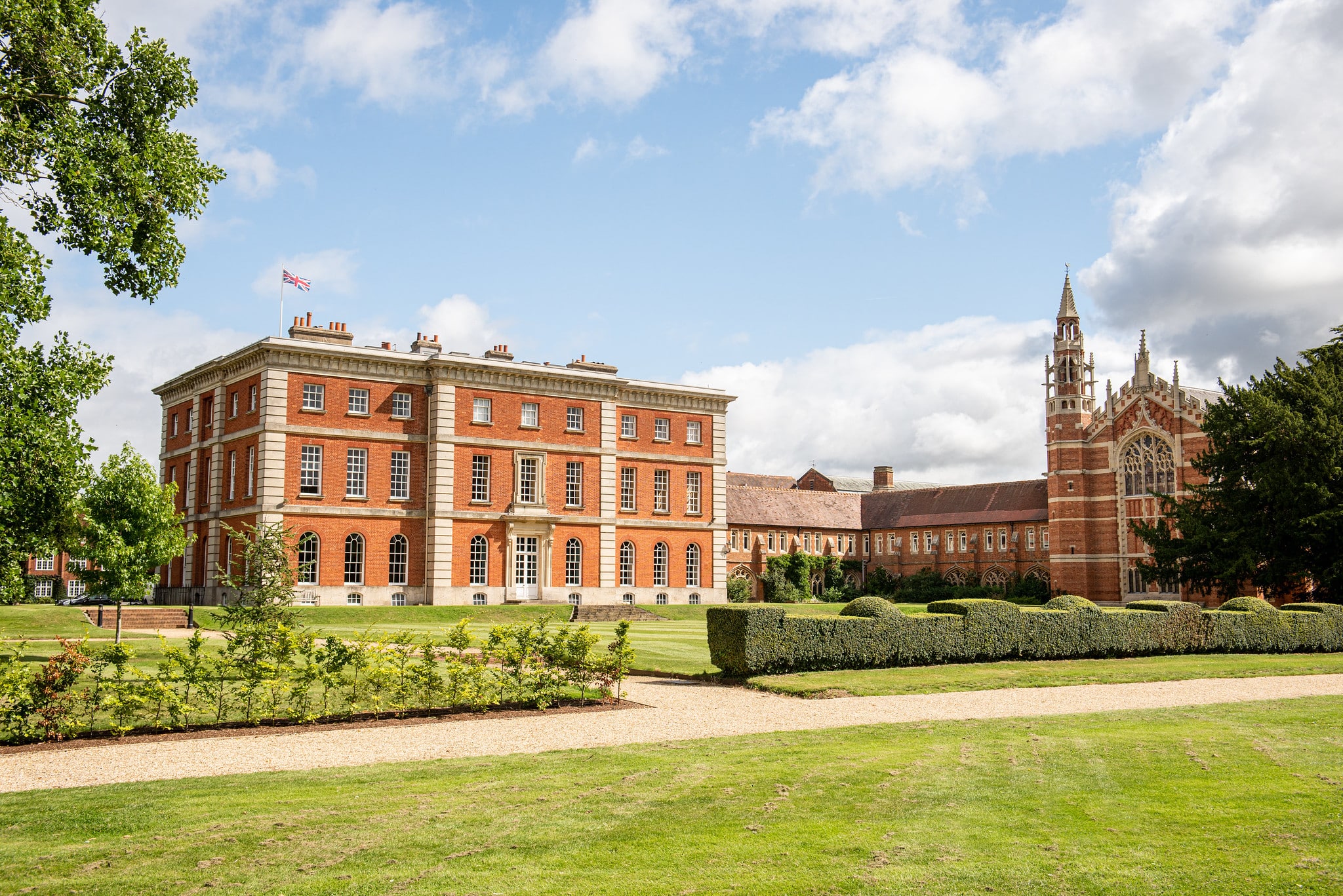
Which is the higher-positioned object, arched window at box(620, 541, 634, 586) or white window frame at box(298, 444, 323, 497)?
white window frame at box(298, 444, 323, 497)

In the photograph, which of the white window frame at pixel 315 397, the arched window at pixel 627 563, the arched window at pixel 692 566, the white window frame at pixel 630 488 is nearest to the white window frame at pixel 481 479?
the white window frame at pixel 315 397

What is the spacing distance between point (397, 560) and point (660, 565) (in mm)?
13088

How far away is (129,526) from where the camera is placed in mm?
29297

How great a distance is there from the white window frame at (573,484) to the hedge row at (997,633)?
89.4 ft

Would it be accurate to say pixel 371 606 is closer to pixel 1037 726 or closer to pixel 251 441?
pixel 251 441

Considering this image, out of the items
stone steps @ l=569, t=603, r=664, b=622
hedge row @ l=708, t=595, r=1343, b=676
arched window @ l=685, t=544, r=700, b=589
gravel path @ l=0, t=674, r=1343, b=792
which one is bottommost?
stone steps @ l=569, t=603, r=664, b=622

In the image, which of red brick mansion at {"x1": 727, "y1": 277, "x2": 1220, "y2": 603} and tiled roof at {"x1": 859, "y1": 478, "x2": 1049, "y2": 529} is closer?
red brick mansion at {"x1": 727, "y1": 277, "x2": 1220, "y2": 603}

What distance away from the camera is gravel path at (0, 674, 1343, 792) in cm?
1155

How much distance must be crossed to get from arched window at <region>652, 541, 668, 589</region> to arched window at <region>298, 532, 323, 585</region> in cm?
1605

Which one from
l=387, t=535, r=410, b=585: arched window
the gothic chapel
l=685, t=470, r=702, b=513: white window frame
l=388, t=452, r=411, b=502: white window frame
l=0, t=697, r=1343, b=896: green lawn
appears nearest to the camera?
l=0, t=697, r=1343, b=896: green lawn

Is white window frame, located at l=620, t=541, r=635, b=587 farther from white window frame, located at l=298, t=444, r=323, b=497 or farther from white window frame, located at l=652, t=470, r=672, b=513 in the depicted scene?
white window frame, located at l=298, t=444, r=323, b=497

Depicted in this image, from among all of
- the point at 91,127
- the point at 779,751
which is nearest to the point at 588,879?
the point at 779,751

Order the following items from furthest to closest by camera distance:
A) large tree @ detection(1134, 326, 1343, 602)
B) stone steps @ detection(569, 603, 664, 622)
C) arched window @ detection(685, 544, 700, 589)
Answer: arched window @ detection(685, 544, 700, 589) → stone steps @ detection(569, 603, 664, 622) → large tree @ detection(1134, 326, 1343, 602)

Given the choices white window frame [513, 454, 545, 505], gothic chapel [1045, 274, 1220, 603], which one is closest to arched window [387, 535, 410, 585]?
white window frame [513, 454, 545, 505]
